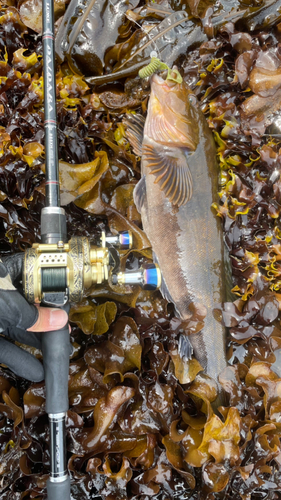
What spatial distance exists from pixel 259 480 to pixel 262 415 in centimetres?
28

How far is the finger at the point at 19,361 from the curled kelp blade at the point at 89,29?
5.20 feet

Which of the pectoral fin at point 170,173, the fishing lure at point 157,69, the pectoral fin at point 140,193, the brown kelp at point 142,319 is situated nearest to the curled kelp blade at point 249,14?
the brown kelp at point 142,319

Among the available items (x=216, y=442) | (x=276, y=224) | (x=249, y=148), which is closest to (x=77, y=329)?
(x=216, y=442)

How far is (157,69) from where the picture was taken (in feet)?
5.88

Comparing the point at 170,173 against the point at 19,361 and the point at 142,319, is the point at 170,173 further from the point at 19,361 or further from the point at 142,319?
the point at 19,361

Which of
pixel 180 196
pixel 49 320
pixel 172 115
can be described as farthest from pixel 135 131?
pixel 49 320

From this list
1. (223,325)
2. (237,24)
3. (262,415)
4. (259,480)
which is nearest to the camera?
(259,480)

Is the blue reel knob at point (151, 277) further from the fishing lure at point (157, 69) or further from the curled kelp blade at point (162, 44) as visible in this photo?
the curled kelp blade at point (162, 44)

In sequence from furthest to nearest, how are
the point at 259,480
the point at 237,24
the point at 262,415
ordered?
1. the point at 237,24
2. the point at 262,415
3. the point at 259,480

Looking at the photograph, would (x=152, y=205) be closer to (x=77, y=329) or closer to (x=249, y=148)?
(x=249, y=148)

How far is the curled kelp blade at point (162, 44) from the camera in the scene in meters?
1.93

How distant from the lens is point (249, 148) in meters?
1.83

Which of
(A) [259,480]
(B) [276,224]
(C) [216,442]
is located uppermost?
(B) [276,224]

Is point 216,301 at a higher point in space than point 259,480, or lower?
higher
